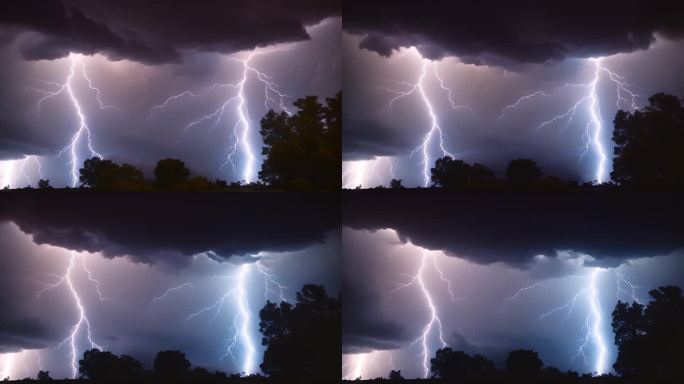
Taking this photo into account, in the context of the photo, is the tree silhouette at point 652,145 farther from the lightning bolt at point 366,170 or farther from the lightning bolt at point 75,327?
the lightning bolt at point 75,327

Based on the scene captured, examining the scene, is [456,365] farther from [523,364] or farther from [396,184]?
[396,184]

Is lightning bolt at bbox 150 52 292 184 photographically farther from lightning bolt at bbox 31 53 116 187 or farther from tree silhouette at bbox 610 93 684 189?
tree silhouette at bbox 610 93 684 189

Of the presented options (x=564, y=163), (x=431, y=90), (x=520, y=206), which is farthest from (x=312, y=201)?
(x=564, y=163)

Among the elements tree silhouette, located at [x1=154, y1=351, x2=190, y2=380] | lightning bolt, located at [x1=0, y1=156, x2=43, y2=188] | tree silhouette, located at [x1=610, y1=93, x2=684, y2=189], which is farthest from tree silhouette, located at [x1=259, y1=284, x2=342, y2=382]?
tree silhouette, located at [x1=610, y1=93, x2=684, y2=189]

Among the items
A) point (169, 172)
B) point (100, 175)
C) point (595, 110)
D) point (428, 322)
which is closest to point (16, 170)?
point (100, 175)

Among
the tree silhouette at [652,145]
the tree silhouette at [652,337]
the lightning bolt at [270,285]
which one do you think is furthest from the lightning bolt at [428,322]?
the tree silhouette at [652,145]
